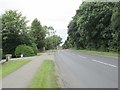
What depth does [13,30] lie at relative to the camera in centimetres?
6038

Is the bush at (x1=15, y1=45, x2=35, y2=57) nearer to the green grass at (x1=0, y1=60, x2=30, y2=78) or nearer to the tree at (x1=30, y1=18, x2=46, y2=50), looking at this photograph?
the green grass at (x1=0, y1=60, x2=30, y2=78)

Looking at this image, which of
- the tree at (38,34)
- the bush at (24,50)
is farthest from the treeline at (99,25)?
the tree at (38,34)

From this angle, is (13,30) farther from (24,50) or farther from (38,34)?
(38,34)

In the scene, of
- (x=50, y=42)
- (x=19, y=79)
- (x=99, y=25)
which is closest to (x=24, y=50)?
(x=99, y=25)

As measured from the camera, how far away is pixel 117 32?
136 ft

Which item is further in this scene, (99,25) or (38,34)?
(38,34)

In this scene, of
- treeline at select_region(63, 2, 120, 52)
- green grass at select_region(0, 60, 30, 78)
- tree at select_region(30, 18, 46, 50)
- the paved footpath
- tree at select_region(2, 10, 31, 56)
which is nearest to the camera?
the paved footpath

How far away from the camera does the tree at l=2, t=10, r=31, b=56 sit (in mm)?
59969

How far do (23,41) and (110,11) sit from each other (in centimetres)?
1790

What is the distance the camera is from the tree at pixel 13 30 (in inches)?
2361

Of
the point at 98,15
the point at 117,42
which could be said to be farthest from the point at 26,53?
the point at 117,42

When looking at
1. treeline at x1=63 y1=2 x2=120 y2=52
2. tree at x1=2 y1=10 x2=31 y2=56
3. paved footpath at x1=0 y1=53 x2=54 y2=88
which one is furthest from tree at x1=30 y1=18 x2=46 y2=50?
paved footpath at x1=0 y1=53 x2=54 y2=88

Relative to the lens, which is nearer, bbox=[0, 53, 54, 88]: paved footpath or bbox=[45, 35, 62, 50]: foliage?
bbox=[0, 53, 54, 88]: paved footpath

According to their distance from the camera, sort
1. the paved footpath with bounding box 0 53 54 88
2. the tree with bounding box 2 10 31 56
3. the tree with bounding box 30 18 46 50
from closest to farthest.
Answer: the paved footpath with bounding box 0 53 54 88, the tree with bounding box 2 10 31 56, the tree with bounding box 30 18 46 50
